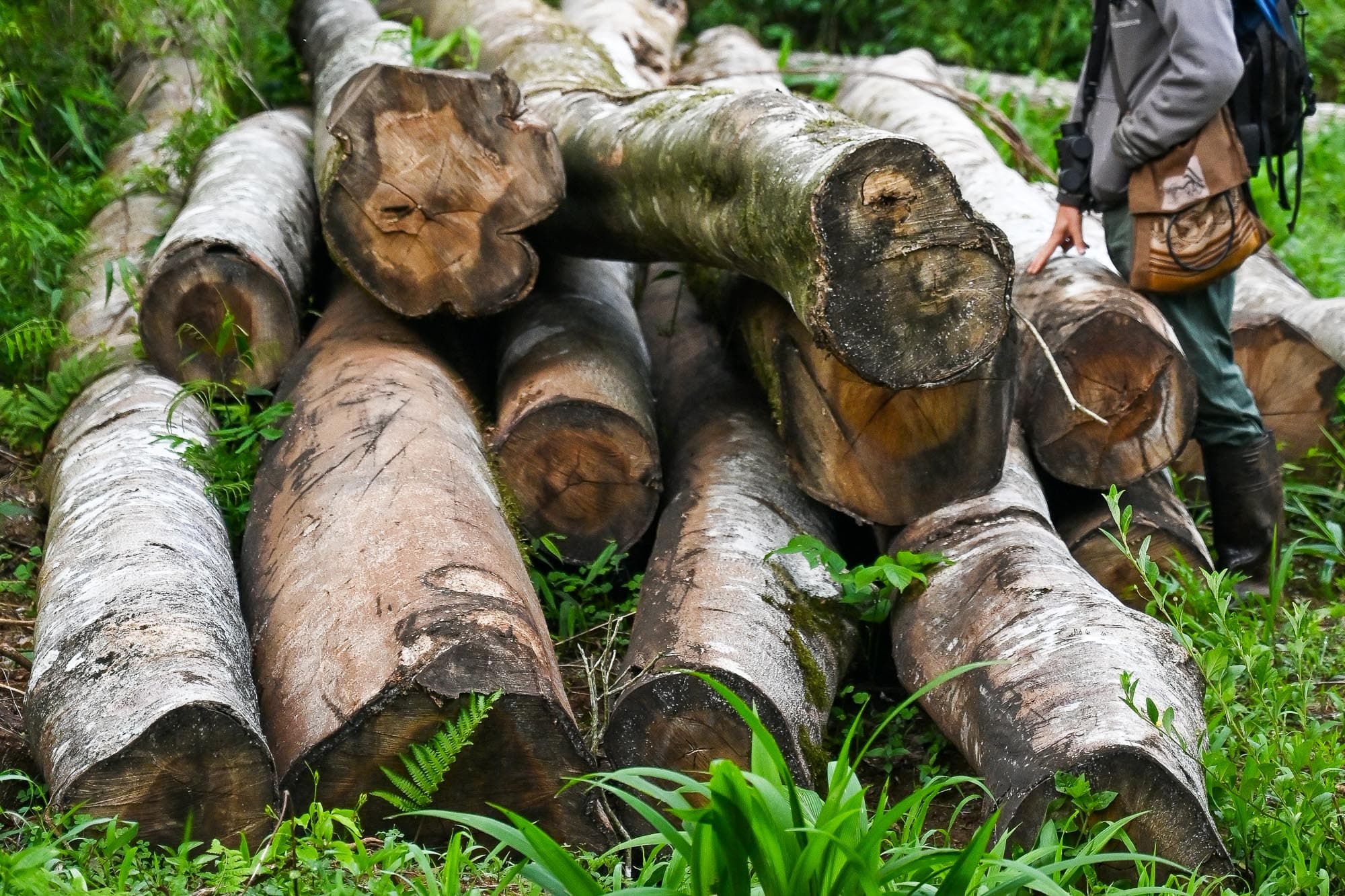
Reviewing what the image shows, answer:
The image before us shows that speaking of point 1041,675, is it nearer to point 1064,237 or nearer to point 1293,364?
point 1064,237

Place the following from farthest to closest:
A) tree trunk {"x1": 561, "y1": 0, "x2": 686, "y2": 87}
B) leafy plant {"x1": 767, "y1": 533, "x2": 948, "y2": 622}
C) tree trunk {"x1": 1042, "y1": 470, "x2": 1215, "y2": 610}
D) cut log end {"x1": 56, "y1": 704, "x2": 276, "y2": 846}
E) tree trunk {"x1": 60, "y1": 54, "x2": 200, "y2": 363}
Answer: tree trunk {"x1": 561, "y1": 0, "x2": 686, "y2": 87}, tree trunk {"x1": 60, "y1": 54, "x2": 200, "y2": 363}, tree trunk {"x1": 1042, "y1": 470, "x2": 1215, "y2": 610}, leafy plant {"x1": 767, "y1": 533, "x2": 948, "y2": 622}, cut log end {"x1": 56, "y1": 704, "x2": 276, "y2": 846}

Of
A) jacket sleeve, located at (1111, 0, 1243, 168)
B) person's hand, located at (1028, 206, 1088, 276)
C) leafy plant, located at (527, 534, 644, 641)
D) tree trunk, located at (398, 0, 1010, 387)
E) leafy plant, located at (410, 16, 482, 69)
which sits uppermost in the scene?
jacket sleeve, located at (1111, 0, 1243, 168)

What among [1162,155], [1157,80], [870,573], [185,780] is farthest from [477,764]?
[1157,80]

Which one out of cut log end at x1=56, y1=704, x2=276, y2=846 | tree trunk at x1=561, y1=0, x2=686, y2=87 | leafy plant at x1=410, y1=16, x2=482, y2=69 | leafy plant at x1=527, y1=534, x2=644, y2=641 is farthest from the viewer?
tree trunk at x1=561, y1=0, x2=686, y2=87

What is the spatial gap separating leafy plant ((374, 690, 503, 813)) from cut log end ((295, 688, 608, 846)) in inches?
0.9

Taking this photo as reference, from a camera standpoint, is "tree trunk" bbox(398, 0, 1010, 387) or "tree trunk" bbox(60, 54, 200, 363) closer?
"tree trunk" bbox(398, 0, 1010, 387)

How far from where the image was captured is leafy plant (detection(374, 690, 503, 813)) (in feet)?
8.16

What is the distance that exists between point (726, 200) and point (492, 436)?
980 mm

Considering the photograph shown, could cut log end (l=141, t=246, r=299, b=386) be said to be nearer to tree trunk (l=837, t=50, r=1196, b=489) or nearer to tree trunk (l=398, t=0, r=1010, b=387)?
tree trunk (l=398, t=0, r=1010, b=387)

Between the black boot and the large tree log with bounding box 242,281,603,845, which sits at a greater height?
the large tree log with bounding box 242,281,603,845

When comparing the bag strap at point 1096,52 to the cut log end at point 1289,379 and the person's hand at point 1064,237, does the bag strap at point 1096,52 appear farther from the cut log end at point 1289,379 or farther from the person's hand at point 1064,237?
the cut log end at point 1289,379

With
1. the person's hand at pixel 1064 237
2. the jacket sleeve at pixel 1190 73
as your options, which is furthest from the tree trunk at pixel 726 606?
the jacket sleeve at pixel 1190 73

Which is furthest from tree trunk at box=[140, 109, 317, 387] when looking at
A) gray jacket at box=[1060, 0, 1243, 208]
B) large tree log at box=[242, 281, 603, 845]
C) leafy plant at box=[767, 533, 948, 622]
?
gray jacket at box=[1060, 0, 1243, 208]

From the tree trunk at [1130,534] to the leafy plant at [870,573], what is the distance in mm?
769
